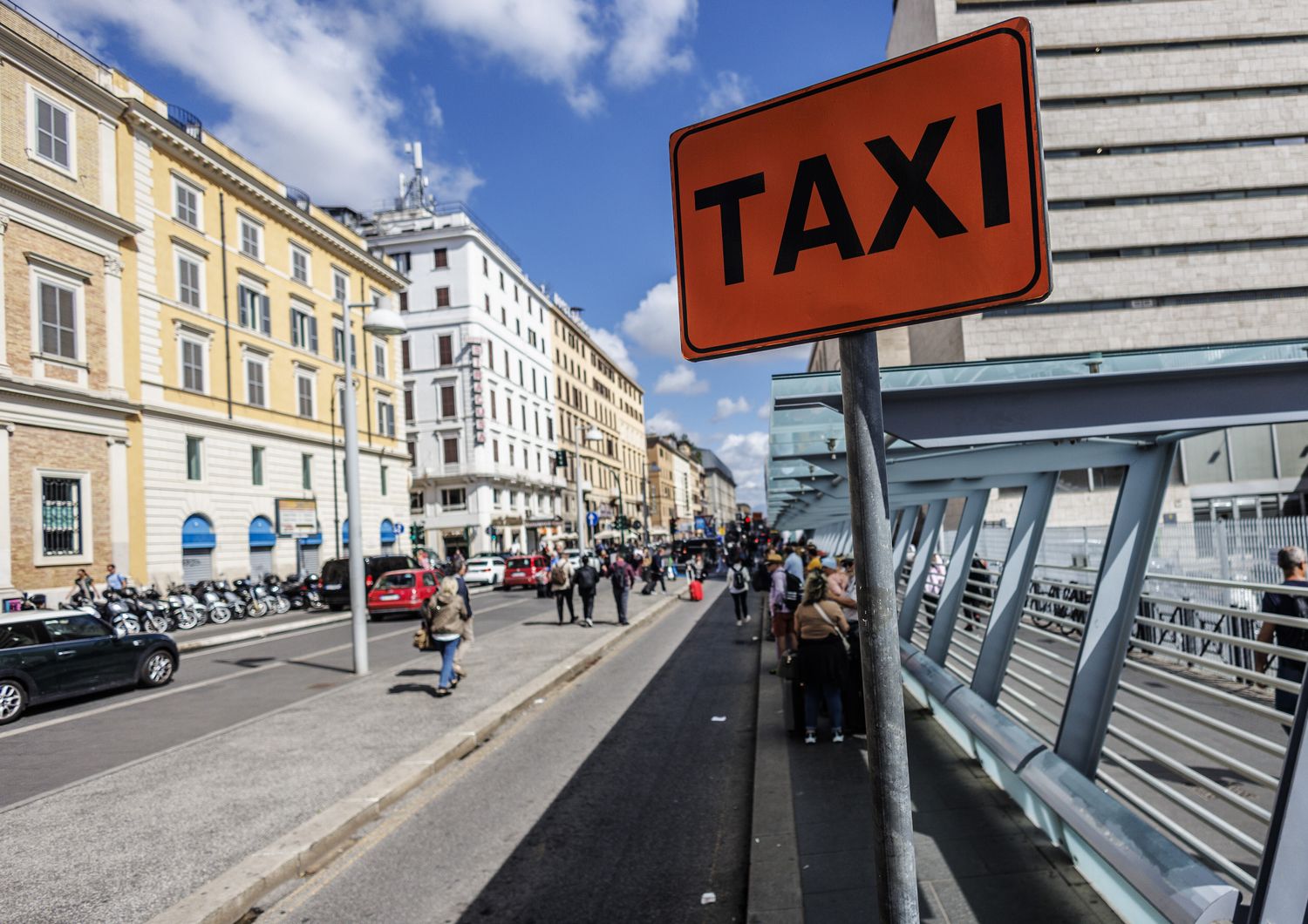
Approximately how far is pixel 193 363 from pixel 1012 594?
31803 mm

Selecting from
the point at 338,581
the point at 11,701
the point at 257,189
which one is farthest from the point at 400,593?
the point at 257,189

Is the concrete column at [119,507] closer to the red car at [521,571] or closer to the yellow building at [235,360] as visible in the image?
the yellow building at [235,360]

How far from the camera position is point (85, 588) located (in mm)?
23266

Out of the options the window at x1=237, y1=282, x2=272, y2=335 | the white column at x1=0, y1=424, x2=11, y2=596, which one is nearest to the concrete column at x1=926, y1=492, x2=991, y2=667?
the white column at x1=0, y1=424, x2=11, y2=596

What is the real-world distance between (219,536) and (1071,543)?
27674mm

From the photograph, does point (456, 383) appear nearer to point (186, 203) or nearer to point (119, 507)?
point (186, 203)

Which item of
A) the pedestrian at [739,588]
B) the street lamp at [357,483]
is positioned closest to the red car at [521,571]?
the pedestrian at [739,588]

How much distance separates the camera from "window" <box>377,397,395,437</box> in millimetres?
44000

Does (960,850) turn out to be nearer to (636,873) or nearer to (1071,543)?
(636,873)

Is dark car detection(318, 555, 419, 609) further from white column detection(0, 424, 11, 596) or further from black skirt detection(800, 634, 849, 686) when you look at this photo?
black skirt detection(800, 634, 849, 686)

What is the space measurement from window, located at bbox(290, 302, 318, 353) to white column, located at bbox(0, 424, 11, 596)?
15.2 meters

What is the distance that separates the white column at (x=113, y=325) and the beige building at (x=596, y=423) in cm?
3628

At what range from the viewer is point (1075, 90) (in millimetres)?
39406

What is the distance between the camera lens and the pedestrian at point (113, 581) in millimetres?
24188
